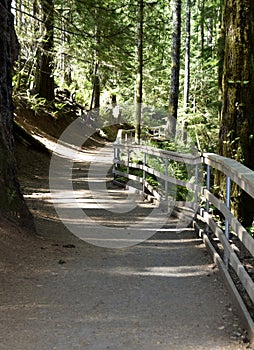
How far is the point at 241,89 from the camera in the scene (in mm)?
8141

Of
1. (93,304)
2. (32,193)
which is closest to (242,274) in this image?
(93,304)

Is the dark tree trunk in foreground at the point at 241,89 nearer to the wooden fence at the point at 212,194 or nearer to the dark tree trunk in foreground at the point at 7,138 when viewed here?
the wooden fence at the point at 212,194

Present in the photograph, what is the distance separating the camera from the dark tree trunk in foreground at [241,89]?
318 inches

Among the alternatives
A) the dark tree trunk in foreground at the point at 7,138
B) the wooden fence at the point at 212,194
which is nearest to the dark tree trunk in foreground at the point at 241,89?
the wooden fence at the point at 212,194

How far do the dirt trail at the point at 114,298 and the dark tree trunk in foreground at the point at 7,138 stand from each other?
60 cm

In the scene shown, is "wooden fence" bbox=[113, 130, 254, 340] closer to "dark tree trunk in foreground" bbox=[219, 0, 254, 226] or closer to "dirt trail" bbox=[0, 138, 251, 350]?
"dirt trail" bbox=[0, 138, 251, 350]

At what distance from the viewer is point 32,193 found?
12.3 m

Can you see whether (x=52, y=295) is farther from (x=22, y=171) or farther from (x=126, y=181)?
(x=22, y=171)

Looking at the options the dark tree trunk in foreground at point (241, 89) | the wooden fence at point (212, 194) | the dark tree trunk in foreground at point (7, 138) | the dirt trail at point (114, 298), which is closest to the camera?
the dirt trail at point (114, 298)

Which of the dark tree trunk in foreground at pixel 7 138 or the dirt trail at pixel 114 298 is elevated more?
the dark tree trunk in foreground at pixel 7 138

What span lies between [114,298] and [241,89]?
4.68 meters

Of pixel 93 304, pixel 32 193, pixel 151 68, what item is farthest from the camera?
pixel 151 68

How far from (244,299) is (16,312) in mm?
2037

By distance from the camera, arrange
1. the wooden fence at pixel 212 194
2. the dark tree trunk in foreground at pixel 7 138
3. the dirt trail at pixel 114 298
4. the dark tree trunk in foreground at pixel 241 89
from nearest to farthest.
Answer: the dirt trail at pixel 114 298 → the wooden fence at pixel 212 194 → the dark tree trunk in foreground at pixel 7 138 → the dark tree trunk in foreground at pixel 241 89
